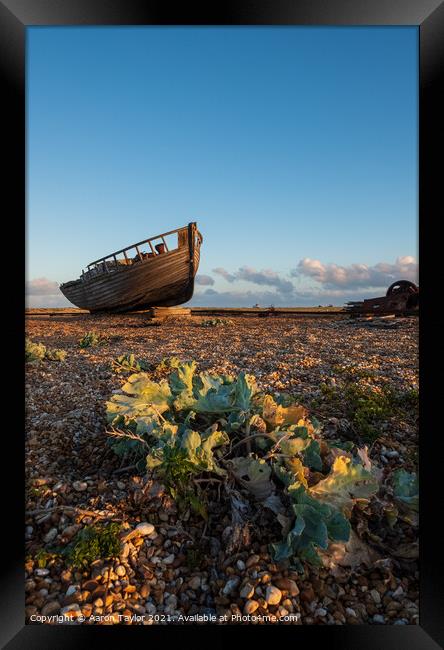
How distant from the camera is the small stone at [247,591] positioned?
1.47 m

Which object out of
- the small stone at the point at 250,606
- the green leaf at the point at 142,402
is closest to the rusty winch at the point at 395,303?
the green leaf at the point at 142,402

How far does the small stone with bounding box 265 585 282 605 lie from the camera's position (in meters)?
1.44

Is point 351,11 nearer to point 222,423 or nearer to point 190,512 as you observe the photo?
point 222,423

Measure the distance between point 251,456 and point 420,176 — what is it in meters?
1.36

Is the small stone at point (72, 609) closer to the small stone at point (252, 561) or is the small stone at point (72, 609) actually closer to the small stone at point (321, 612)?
the small stone at point (252, 561)

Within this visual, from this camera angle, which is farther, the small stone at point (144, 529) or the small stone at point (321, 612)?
the small stone at point (144, 529)

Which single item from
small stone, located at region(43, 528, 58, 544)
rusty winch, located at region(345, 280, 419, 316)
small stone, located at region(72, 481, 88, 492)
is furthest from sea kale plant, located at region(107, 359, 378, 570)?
rusty winch, located at region(345, 280, 419, 316)

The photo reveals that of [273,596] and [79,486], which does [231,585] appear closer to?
[273,596]

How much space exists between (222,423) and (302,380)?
5.80ft

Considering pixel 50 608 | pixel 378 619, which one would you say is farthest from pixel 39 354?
pixel 378 619

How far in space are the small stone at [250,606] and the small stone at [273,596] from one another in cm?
5

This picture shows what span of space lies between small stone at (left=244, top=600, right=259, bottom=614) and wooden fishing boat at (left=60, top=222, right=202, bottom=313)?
8.57 meters

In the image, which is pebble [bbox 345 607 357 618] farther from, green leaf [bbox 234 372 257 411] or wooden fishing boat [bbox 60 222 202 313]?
wooden fishing boat [bbox 60 222 202 313]

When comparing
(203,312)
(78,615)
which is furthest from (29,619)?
(203,312)
